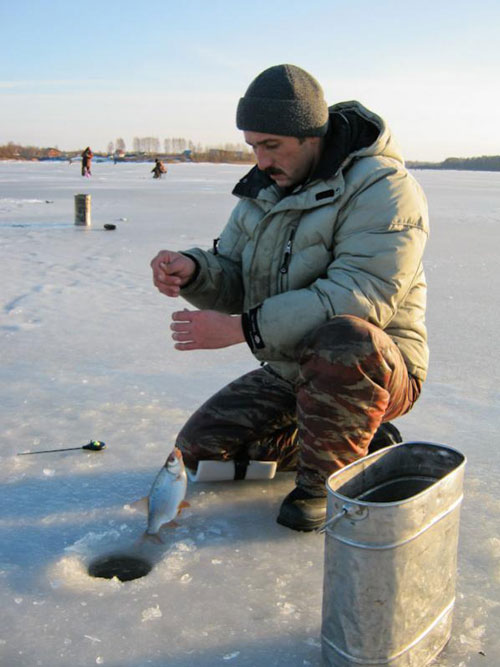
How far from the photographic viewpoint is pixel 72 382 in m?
4.20

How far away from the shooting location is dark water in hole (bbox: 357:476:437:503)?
2.17m

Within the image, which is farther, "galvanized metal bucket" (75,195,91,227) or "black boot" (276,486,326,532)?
"galvanized metal bucket" (75,195,91,227)

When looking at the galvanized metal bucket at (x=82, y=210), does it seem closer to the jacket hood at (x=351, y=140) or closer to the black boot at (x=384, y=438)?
the jacket hood at (x=351, y=140)

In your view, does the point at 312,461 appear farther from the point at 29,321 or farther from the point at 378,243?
the point at 29,321

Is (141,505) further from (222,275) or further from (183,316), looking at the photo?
(222,275)

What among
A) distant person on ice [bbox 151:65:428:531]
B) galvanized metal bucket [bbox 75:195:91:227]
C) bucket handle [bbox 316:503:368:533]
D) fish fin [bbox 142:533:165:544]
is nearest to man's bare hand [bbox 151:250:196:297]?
distant person on ice [bbox 151:65:428:531]

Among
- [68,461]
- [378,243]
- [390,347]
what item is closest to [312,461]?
[390,347]

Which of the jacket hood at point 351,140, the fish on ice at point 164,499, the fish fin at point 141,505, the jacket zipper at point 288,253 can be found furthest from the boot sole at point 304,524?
the jacket hood at point 351,140

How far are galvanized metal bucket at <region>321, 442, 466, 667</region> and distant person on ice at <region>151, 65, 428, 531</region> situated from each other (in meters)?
0.64

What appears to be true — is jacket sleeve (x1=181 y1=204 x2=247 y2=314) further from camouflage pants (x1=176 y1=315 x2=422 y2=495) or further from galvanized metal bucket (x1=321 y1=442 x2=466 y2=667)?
galvanized metal bucket (x1=321 y1=442 x2=466 y2=667)

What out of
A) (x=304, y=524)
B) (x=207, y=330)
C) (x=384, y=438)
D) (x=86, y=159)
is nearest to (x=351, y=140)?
(x=207, y=330)

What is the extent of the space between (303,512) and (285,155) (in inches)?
54.5

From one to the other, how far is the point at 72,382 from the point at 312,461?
202cm

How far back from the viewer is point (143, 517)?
2699mm
